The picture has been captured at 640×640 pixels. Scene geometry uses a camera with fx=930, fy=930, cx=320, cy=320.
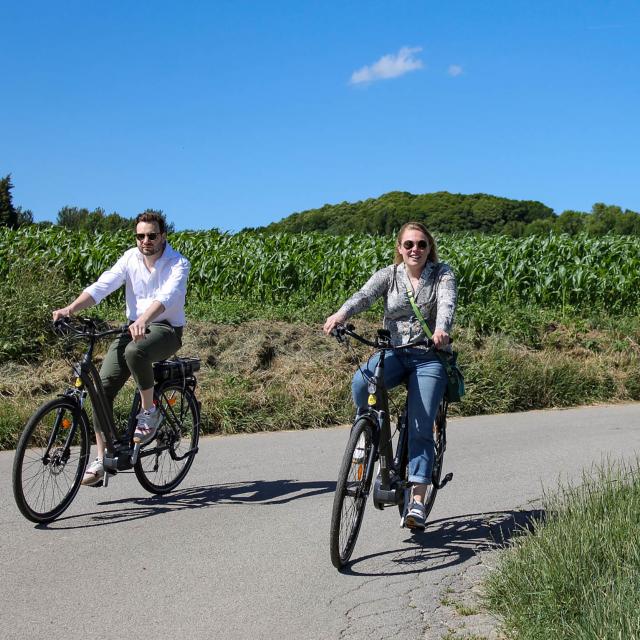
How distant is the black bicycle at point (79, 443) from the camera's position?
6.18 meters

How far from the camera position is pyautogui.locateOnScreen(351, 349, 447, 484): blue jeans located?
18.6 ft

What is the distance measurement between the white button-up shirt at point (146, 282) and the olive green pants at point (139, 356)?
0.11 meters

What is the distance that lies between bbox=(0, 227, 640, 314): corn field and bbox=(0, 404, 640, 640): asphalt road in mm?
8840

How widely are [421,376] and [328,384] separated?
5.51 meters

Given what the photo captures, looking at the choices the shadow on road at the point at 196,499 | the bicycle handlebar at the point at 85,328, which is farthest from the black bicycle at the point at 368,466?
the bicycle handlebar at the point at 85,328

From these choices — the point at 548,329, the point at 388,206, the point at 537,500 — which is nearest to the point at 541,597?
the point at 537,500

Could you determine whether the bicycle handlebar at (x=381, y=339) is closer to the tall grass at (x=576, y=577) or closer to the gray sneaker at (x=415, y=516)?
the gray sneaker at (x=415, y=516)

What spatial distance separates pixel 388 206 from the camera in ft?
234

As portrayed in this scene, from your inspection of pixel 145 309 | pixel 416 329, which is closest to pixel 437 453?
pixel 416 329

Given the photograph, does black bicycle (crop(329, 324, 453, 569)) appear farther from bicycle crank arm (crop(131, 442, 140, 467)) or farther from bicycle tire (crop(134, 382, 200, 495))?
bicycle tire (crop(134, 382, 200, 495))

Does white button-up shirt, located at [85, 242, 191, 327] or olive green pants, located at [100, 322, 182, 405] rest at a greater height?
white button-up shirt, located at [85, 242, 191, 327]

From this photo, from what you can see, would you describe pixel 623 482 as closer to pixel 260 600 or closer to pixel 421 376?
pixel 421 376

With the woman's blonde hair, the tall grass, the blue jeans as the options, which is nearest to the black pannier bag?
the blue jeans

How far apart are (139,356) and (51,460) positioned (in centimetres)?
92
